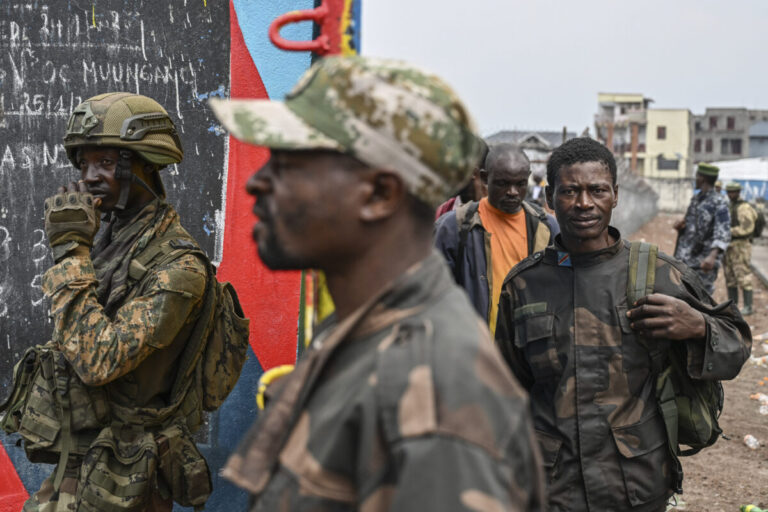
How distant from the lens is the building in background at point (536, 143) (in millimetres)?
17881

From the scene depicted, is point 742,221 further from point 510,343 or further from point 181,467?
point 181,467

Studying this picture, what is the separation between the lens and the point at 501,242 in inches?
186

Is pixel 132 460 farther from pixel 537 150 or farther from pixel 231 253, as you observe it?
pixel 537 150

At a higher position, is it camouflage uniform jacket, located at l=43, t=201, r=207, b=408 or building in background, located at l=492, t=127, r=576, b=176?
building in background, located at l=492, t=127, r=576, b=176

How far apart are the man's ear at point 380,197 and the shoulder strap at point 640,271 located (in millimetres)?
1888

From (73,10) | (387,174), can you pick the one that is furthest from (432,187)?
(73,10)

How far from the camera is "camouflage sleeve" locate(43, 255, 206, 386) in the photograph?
2916 mm

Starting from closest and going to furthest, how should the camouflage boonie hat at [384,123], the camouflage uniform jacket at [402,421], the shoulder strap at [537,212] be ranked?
the camouflage uniform jacket at [402,421], the camouflage boonie hat at [384,123], the shoulder strap at [537,212]

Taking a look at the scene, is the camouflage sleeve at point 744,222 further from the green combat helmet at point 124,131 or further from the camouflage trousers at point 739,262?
the green combat helmet at point 124,131

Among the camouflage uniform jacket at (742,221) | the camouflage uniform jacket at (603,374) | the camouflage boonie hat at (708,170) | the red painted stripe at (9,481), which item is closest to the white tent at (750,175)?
the camouflage uniform jacket at (742,221)

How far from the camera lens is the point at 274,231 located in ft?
4.89

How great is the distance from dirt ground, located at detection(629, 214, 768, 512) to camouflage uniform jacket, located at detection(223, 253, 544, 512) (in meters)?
4.29

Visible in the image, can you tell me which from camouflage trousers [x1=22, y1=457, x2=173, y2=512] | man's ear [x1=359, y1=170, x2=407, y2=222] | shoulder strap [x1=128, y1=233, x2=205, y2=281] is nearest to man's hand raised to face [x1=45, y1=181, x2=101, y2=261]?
shoulder strap [x1=128, y1=233, x2=205, y2=281]

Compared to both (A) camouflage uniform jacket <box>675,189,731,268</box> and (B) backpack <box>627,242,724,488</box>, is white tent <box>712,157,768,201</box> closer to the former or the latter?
(A) camouflage uniform jacket <box>675,189,731,268</box>
